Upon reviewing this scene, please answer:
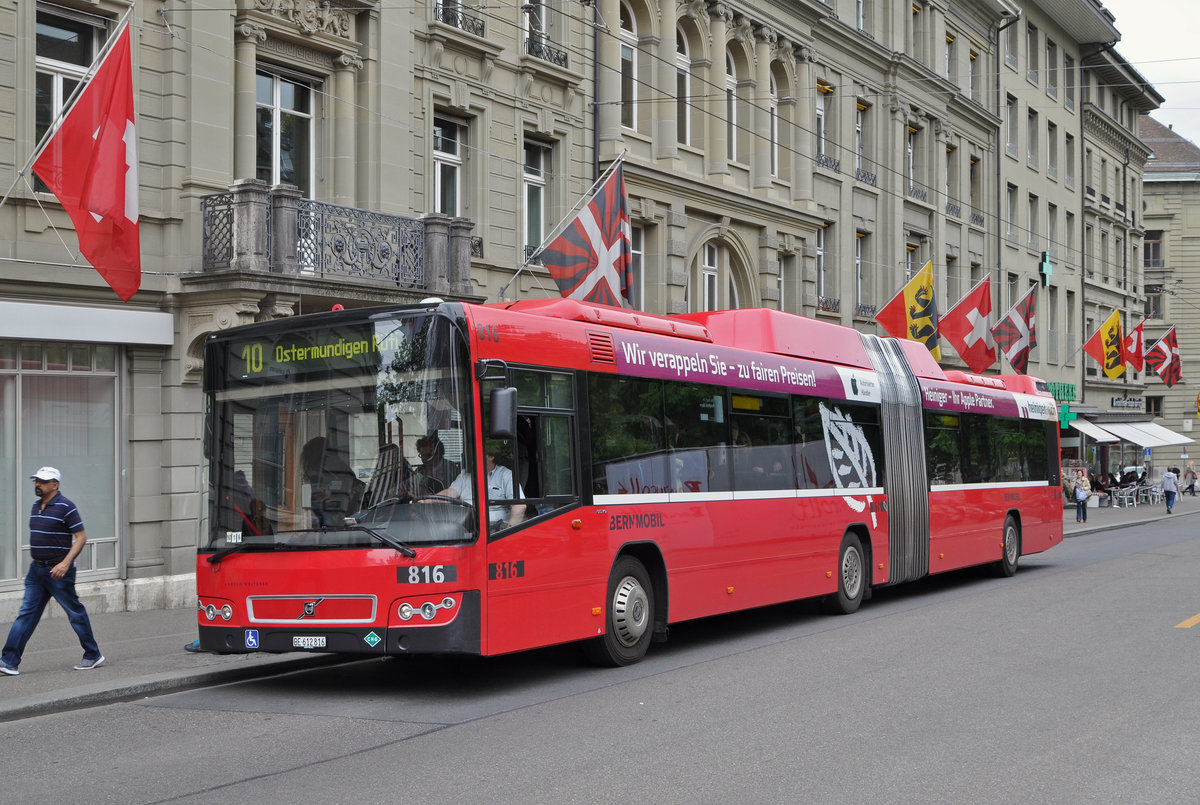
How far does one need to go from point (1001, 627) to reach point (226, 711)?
8053mm

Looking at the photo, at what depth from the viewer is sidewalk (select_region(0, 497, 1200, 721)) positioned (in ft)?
33.0

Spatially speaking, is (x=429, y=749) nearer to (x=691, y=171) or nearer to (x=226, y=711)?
(x=226, y=711)

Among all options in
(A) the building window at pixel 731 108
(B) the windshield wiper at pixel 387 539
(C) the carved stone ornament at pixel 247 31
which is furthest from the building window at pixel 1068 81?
(B) the windshield wiper at pixel 387 539

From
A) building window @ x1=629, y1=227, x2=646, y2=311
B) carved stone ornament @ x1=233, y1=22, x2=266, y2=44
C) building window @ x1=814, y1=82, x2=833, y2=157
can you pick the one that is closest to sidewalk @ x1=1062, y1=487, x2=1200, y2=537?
building window @ x1=814, y1=82, x2=833, y2=157

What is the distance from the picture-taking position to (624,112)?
26.3 meters

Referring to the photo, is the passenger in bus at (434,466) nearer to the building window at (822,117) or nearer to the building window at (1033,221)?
the building window at (822,117)

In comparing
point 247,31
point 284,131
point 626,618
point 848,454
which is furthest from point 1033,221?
point 626,618

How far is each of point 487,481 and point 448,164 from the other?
1282cm

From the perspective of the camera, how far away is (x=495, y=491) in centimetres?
992

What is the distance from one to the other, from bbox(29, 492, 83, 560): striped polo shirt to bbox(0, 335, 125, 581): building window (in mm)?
4672

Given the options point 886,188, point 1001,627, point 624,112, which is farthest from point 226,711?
point 886,188

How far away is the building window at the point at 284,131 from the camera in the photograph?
61.0 ft

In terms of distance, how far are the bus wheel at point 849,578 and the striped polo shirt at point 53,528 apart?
862 cm

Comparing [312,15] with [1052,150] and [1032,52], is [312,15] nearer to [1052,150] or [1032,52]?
[1032,52]
